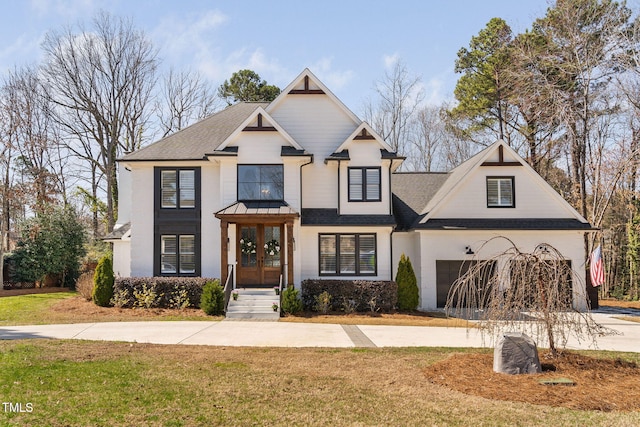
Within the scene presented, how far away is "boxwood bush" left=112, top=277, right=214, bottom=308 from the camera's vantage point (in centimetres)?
1720

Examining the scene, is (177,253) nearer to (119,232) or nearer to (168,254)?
(168,254)

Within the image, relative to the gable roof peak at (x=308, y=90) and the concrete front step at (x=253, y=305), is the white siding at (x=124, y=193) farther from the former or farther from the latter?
the concrete front step at (x=253, y=305)

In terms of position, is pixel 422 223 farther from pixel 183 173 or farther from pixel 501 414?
pixel 501 414

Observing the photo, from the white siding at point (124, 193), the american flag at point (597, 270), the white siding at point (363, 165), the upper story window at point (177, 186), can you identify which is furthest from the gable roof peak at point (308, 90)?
the american flag at point (597, 270)

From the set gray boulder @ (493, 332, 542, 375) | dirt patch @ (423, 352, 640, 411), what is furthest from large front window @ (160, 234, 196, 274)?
gray boulder @ (493, 332, 542, 375)

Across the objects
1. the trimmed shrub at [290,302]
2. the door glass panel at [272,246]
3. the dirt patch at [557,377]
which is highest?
the door glass panel at [272,246]

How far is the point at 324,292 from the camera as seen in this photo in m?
17.3

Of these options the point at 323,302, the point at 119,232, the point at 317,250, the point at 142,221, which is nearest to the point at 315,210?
the point at 317,250

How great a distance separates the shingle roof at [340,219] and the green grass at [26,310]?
9576 mm

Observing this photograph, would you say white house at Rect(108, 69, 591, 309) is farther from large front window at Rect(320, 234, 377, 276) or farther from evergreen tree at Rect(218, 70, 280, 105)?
evergreen tree at Rect(218, 70, 280, 105)

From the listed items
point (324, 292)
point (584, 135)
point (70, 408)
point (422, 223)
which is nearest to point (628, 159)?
point (584, 135)

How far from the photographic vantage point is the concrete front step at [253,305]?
1605 centimetres

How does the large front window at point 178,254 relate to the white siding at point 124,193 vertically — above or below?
below

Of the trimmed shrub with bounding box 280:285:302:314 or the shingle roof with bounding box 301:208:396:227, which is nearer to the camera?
the trimmed shrub with bounding box 280:285:302:314
